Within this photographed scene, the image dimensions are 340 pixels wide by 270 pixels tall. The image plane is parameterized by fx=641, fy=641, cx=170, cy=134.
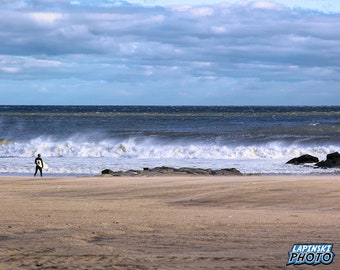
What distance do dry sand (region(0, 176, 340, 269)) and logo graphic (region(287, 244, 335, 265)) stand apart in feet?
0.30

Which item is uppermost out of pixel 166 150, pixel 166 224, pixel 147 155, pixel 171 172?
pixel 166 224

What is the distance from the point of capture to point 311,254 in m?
7.43

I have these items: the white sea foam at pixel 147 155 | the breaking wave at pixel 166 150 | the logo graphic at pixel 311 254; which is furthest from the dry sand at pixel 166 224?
the breaking wave at pixel 166 150

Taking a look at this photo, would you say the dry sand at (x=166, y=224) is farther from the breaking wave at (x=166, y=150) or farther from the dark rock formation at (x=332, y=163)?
the breaking wave at (x=166, y=150)

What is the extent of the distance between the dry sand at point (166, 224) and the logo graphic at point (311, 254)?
0.09 meters

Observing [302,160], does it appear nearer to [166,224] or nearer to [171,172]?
[171,172]

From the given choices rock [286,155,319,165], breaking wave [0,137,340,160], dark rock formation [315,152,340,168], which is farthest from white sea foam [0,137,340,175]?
dark rock formation [315,152,340,168]

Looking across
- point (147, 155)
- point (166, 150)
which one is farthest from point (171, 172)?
point (166, 150)

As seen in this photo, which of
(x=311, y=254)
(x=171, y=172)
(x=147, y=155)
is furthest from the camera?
(x=147, y=155)

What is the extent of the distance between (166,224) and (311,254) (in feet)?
11.0

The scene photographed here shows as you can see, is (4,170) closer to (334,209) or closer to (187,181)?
(187,181)

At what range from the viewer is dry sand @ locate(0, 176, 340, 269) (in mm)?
7586

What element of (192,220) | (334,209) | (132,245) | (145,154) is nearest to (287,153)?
(145,154)

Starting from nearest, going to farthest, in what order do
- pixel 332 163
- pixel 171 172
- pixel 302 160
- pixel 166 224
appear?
pixel 166 224, pixel 171 172, pixel 332 163, pixel 302 160
